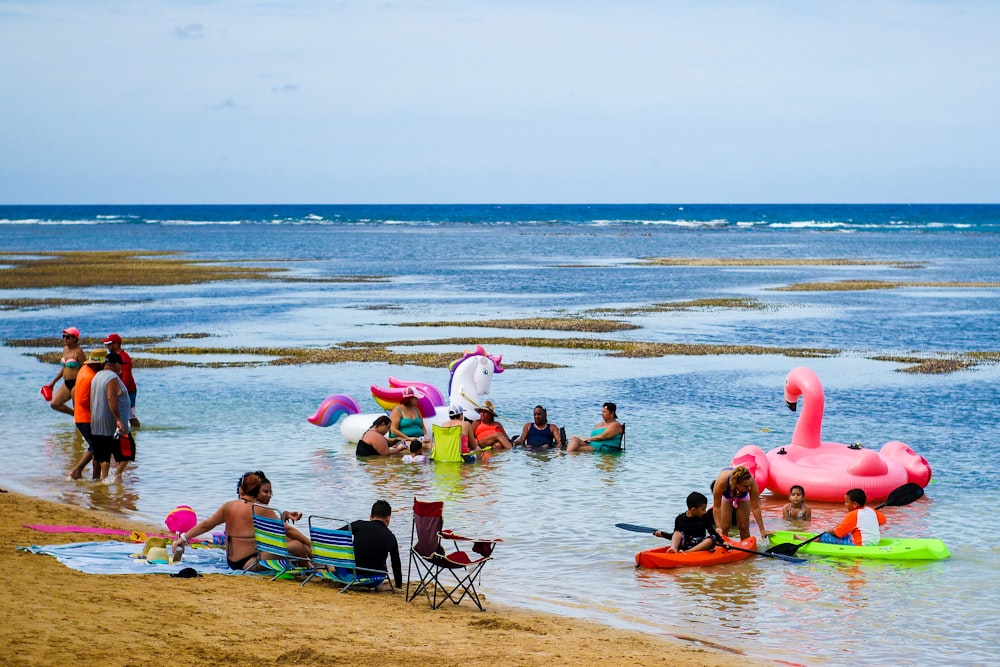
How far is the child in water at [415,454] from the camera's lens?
18.4 meters

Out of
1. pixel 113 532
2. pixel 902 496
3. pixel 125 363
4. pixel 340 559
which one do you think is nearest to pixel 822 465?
pixel 902 496

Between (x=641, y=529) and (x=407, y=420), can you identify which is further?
(x=407, y=420)

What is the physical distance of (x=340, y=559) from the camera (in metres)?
11.3

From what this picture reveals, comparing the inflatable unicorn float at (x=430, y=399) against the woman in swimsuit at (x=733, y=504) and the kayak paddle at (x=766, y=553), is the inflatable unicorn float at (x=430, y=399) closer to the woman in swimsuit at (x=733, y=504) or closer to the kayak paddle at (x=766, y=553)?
the woman in swimsuit at (x=733, y=504)

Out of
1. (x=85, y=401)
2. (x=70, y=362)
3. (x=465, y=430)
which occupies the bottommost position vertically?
(x=465, y=430)

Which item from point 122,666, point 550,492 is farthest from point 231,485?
point 122,666

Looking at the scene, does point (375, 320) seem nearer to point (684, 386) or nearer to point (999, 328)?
point (684, 386)

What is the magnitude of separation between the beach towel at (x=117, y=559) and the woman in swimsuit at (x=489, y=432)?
7.47m

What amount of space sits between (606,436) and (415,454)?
3.11 m

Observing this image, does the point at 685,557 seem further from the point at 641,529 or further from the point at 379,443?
the point at 379,443

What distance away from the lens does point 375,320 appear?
39.3 meters

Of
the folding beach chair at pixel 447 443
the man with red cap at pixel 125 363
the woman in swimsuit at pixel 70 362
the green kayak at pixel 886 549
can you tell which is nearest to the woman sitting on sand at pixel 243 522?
the man with red cap at pixel 125 363

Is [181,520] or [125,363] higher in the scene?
[125,363]

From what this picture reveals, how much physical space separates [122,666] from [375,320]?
31.0m
